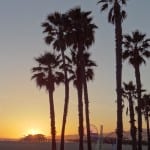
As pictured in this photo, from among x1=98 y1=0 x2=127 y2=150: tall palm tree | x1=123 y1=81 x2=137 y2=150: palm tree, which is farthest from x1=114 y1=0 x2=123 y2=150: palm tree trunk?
x1=123 y1=81 x2=137 y2=150: palm tree

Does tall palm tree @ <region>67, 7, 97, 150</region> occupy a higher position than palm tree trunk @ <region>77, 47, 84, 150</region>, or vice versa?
tall palm tree @ <region>67, 7, 97, 150</region>

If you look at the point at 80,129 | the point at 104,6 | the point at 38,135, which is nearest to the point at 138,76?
the point at 80,129

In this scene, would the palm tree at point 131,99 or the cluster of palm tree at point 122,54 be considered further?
the palm tree at point 131,99

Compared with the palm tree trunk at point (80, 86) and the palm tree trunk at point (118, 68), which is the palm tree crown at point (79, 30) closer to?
the palm tree trunk at point (80, 86)

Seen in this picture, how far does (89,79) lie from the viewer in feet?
190

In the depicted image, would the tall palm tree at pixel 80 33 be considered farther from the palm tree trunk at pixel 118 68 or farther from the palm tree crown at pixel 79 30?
the palm tree trunk at pixel 118 68

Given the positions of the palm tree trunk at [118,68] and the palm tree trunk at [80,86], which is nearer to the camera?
the palm tree trunk at [118,68]

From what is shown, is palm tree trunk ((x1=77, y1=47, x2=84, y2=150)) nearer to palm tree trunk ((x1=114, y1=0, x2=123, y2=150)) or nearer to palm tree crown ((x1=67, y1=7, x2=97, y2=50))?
palm tree crown ((x1=67, y1=7, x2=97, y2=50))

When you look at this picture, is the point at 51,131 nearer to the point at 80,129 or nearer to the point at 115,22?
the point at 80,129

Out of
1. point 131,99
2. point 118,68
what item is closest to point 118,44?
point 118,68

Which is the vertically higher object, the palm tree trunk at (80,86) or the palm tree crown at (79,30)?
Result: the palm tree crown at (79,30)

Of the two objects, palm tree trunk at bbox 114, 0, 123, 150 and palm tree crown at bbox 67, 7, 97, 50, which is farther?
palm tree crown at bbox 67, 7, 97, 50

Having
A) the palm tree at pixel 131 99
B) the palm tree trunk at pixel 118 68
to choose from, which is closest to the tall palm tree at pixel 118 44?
the palm tree trunk at pixel 118 68

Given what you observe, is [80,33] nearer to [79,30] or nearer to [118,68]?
[79,30]
